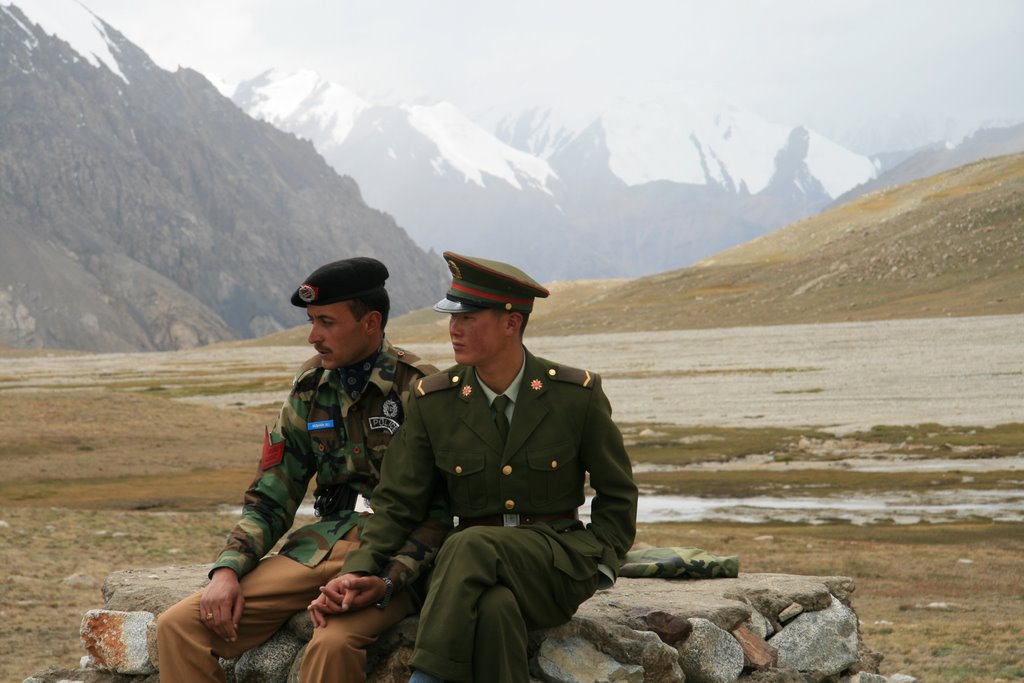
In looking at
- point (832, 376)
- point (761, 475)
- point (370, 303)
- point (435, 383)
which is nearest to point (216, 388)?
point (832, 376)

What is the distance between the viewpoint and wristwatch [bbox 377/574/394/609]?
548cm

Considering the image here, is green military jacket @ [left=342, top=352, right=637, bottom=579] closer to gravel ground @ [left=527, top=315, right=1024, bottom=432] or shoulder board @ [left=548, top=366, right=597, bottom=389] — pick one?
shoulder board @ [left=548, top=366, right=597, bottom=389]

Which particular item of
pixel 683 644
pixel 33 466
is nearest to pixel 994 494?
pixel 683 644

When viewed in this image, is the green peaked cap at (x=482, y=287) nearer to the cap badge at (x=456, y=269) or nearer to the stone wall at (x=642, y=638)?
the cap badge at (x=456, y=269)

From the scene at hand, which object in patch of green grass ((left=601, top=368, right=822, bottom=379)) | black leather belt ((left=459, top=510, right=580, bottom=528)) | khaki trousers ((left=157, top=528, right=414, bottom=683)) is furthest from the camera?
patch of green grass ((left=601, top=368, right=822, bottom=379))

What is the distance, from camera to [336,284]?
6156 mm

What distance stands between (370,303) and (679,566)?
9.36ft

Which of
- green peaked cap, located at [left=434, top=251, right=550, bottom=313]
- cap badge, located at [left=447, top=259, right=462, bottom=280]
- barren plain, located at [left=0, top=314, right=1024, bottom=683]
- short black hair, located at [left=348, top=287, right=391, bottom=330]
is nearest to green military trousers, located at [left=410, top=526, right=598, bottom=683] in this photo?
green peaked cap, located at [left=434, top=251, right=550, bottom=313]

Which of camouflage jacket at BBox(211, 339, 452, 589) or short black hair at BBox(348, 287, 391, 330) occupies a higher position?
short black hair at BBox(348, 287, 391, 330)

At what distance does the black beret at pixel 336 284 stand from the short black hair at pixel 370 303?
0.02 meters

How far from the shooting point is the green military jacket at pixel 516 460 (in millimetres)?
5672

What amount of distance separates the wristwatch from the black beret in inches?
58.8

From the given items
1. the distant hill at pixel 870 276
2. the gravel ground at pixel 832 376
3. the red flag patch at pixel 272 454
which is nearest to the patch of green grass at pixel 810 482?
the gravel ground at pixel 832 376

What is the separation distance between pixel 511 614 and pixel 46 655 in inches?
292
